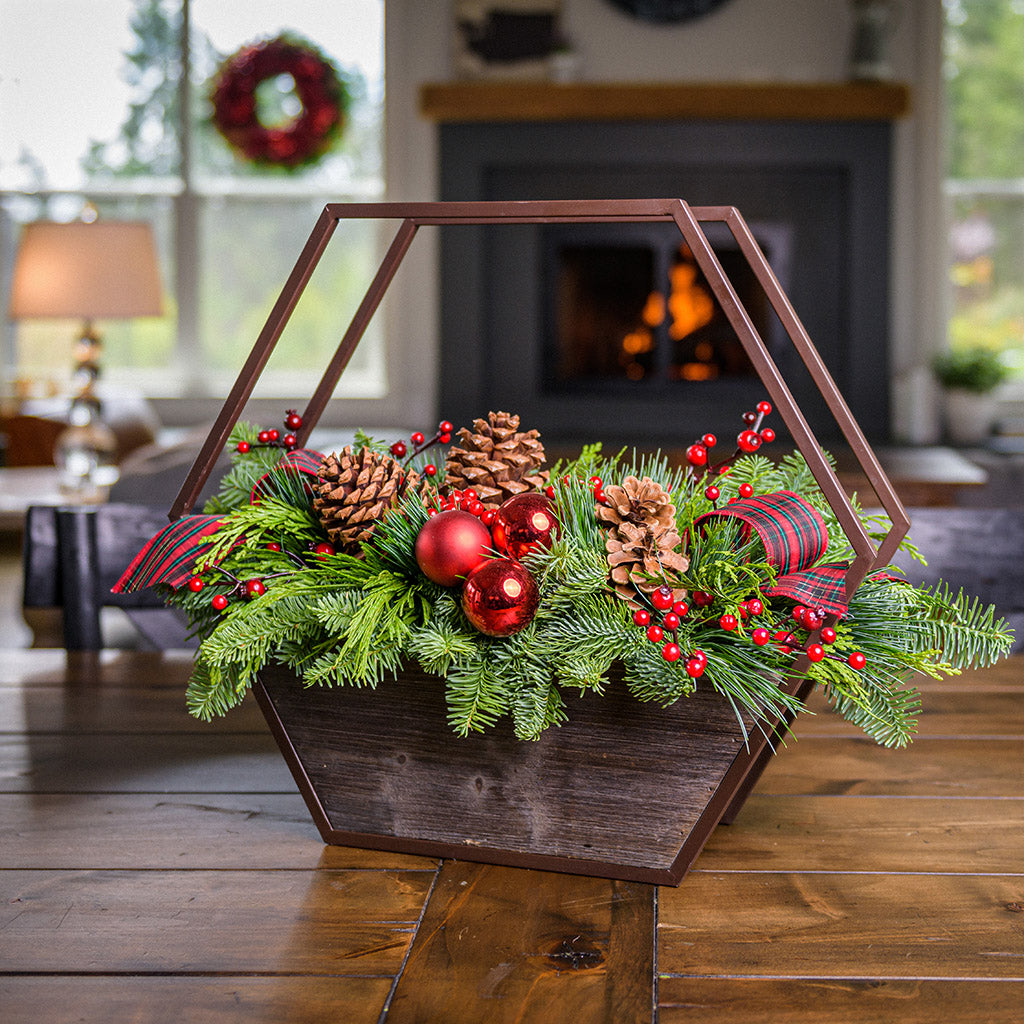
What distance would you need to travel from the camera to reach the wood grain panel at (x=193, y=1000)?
482 mm

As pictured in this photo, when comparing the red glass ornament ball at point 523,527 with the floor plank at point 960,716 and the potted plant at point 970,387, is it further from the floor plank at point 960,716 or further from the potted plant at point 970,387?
the potted plant at point 970,387

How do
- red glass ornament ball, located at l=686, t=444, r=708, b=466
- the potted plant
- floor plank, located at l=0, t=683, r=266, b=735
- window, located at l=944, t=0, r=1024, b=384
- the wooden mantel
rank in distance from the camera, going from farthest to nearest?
window, located at l=944, t=0, r=1024, b=384 < the potted plant < the wooden mantel < floor plank, located at l=0, t=683, r=266, b=735 < red glass ornament ball, located at l=686, t=444, r=708, b=466

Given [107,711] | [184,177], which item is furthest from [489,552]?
[184,177]

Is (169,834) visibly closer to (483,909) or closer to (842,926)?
(483,909)

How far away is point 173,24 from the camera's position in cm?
449

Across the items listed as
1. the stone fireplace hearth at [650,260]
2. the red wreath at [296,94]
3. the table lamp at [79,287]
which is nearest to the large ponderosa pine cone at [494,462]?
the table lamp at [79,287]

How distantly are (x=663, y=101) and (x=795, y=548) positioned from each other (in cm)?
385

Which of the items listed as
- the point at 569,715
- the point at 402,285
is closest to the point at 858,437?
the point at 569,715

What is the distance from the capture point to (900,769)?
2.57 ft

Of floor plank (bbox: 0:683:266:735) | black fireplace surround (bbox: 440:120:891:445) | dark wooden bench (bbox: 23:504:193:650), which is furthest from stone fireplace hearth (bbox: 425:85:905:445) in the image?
floor plank (bbox: 0:683:266:735)

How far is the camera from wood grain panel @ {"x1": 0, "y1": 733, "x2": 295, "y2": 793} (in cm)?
74

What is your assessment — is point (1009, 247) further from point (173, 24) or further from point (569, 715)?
point (569, 715)

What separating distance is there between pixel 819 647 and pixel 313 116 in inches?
168

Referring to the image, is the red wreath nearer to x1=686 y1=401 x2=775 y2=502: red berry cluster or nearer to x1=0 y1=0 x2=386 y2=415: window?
x1=0 y1=0 x2=386 y2=415: window
